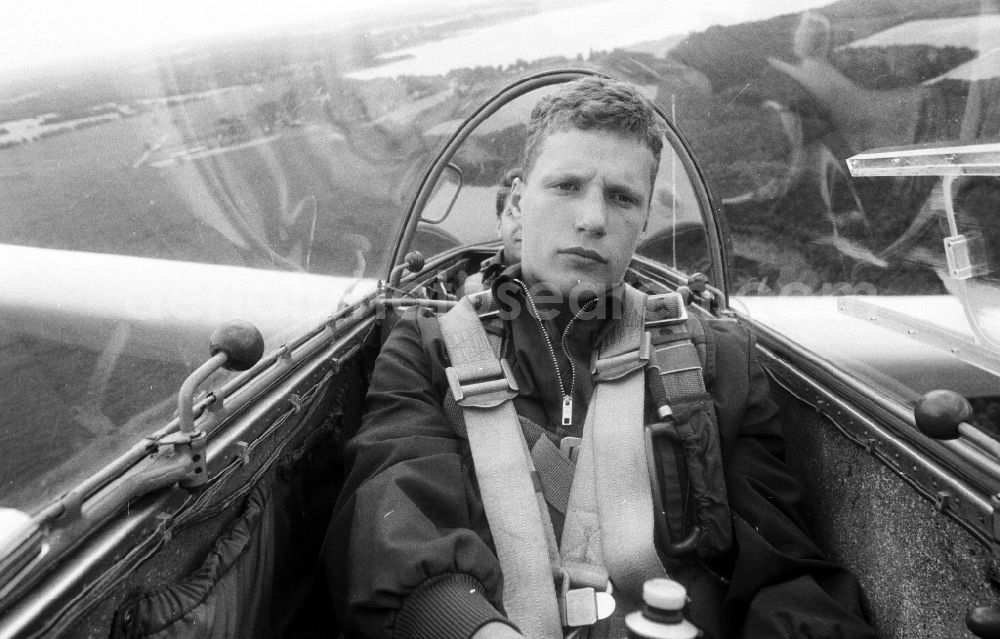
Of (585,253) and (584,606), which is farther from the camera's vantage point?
(585,253)

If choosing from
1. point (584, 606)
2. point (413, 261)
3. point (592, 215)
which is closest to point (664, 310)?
point (592, 215)

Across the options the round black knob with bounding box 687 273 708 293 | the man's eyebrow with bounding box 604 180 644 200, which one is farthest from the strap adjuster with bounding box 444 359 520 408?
the round black knob with bounding box 687 273 708 293

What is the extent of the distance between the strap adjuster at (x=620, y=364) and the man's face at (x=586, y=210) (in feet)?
0.50

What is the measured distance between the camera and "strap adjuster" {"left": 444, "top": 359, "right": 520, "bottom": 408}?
1.36m

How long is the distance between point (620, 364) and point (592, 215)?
0.32 meters

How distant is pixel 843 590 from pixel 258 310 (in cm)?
141

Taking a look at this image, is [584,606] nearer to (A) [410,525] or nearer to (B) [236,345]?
(A) [410,525]

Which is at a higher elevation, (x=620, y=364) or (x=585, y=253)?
(x=585, y=253)

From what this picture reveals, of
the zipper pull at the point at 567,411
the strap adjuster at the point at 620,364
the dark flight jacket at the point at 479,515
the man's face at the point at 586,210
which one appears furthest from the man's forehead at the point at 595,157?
the zipper pull at the point at 567,411

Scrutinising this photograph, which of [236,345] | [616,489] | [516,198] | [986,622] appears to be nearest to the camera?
[986,622]

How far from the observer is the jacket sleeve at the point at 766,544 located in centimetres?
115

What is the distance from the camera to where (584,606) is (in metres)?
1.24

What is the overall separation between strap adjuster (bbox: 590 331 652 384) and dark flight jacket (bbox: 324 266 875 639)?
0.16 feet

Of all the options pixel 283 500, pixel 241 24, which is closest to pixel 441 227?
pixel 241 24
